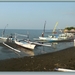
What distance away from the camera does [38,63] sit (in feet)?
9.54

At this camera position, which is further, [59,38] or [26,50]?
[59,38]

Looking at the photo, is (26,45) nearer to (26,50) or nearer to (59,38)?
(26,50)

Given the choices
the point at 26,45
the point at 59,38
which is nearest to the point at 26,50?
the point at 26,45

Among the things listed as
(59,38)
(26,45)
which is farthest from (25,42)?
(59,38)

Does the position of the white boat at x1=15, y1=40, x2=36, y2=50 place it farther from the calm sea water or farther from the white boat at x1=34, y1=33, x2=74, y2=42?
the white boat at x1=34, y1=33, x2=74, y2=42

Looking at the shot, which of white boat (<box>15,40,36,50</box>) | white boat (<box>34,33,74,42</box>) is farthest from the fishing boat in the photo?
white boat (<box>34,33,74,42</box>)

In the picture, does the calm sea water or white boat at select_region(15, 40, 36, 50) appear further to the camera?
white boat at select_region(15, 40, 36, 50)

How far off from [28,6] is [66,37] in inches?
33.4

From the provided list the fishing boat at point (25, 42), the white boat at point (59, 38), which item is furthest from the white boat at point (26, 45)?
the white boat at point (59, 38)

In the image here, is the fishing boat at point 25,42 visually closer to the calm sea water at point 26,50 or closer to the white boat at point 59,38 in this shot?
the calm sea water at point 26,50

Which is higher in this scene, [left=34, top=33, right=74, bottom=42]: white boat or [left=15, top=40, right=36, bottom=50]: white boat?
[left=34, top=33, right=74, bottom=42]: white boat

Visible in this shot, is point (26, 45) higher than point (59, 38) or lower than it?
lower

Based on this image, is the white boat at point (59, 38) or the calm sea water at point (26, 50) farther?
the white boat at point (59, 38)

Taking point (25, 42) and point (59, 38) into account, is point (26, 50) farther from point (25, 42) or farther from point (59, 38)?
point (59, 38)
